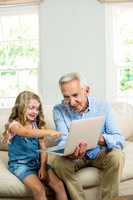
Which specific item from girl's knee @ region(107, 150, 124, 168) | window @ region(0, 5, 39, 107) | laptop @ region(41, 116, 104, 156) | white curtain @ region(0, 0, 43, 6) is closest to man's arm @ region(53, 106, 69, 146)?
laptop @ region(41, 116, 104, 156)

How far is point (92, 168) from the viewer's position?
2.60 m

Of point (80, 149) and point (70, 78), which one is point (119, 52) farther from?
point (80, 149)

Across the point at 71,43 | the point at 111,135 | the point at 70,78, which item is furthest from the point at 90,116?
the point at 71,43

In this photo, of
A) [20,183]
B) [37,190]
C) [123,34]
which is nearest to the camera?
[37,190]

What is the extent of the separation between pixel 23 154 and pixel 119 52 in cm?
→ 227

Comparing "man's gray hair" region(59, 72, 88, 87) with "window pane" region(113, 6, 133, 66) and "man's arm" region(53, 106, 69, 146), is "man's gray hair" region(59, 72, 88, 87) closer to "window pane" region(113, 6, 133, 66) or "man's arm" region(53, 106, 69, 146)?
"man's arm" region(53, 106, 69, 146)

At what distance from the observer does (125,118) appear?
3359 mm

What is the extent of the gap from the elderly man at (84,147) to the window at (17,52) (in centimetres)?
214

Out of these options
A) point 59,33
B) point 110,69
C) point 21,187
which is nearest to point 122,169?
point 21,187

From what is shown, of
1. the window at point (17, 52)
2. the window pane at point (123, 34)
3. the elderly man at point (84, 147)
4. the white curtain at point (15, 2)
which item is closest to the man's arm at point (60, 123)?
the elderly man at point (84, 147)

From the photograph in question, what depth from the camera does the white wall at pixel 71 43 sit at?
4.39 meters

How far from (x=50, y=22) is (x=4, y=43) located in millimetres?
708

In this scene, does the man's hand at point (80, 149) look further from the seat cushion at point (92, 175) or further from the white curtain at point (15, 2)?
the white curtain at point (15, 2)

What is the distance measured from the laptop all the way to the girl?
0.20 metres
